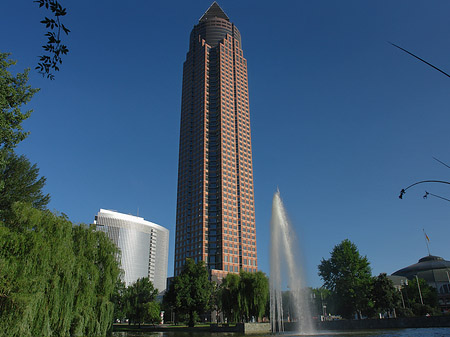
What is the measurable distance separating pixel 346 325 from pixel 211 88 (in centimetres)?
12494

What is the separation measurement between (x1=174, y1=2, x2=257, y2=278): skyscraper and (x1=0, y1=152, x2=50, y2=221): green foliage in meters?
84.6

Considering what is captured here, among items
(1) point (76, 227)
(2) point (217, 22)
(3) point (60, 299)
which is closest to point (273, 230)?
(1) point (76, 227)

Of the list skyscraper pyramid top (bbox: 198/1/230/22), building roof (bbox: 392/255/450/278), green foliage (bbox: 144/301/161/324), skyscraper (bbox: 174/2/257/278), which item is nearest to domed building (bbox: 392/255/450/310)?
building roof (bbox: 392/255/450/278)

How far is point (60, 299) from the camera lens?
22.9m

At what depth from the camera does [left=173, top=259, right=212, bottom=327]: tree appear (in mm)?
59531

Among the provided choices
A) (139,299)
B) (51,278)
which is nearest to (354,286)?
(139,299)

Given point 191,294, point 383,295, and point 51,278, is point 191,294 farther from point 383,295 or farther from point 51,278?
point 51,278

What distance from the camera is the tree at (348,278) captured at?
55.8 m

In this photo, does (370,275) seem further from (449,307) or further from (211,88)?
(211,88)

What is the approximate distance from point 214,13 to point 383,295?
166 meters

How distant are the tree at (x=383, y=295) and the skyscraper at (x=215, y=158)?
65672 millimetres

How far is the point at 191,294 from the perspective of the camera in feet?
200

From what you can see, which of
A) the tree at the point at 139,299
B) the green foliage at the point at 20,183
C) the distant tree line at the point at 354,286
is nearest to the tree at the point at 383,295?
the distant tree line at the point at 354,286

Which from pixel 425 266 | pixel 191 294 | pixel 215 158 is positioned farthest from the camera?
pixel 425 266
